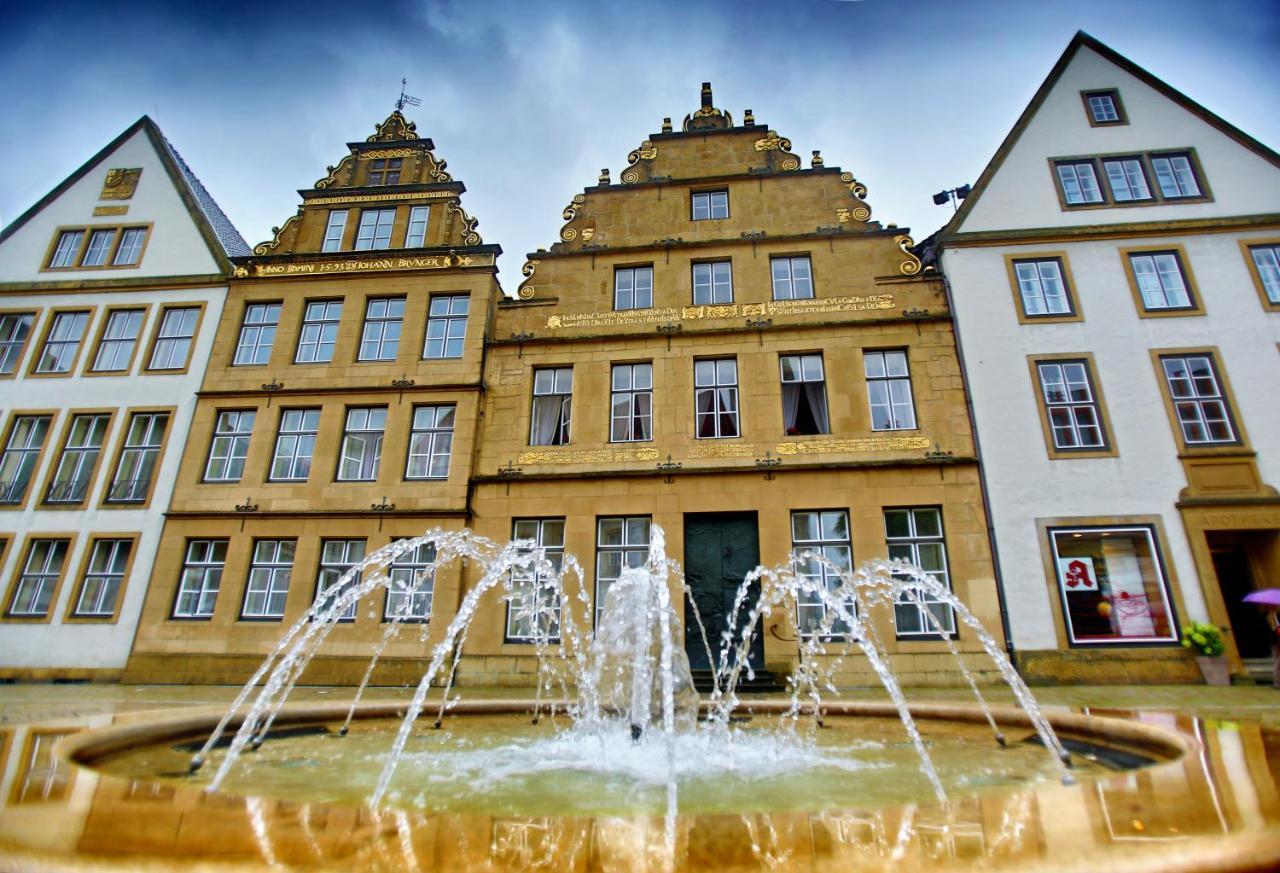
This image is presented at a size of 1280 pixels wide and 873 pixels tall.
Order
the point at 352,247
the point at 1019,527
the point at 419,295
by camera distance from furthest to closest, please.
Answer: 1. the point at 352,247
2. the point at 419,295
3. the point at 1019,527

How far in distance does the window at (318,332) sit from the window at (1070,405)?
19149mm

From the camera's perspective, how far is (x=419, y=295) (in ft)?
60.5

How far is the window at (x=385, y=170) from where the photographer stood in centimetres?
2062

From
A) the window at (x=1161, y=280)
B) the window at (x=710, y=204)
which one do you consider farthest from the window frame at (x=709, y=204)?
the window at (x=1161, y=280)

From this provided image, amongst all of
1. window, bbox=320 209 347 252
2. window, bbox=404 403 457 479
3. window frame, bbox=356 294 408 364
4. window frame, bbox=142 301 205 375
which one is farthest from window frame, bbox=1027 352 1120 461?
window frame, bbox=142 301 205 375

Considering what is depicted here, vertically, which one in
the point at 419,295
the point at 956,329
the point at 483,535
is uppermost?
the point at 419,295

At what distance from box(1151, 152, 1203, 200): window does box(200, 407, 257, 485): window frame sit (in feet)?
84.7

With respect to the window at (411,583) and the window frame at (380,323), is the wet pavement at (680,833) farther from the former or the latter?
the window frame at (380,323)

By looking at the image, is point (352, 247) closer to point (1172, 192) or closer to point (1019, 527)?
point (1019, 527)

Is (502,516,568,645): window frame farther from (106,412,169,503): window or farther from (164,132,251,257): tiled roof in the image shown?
(164,132,251,257): tiled roof

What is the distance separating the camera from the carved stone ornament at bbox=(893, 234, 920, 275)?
16.6 meters

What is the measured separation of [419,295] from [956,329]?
48.8ft

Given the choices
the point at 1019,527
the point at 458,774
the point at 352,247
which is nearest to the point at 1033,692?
the point at 1019,527

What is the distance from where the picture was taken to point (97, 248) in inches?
814
